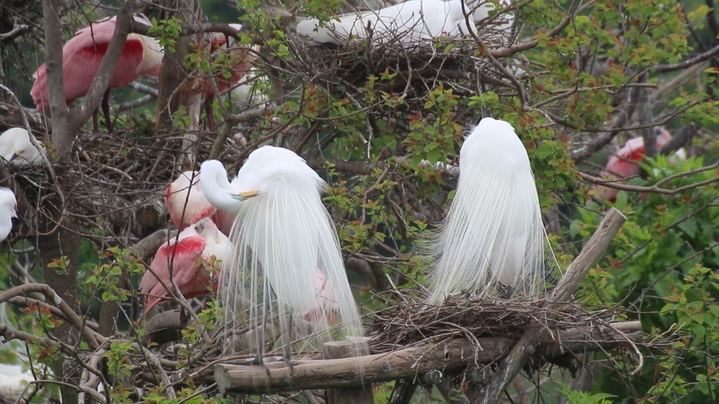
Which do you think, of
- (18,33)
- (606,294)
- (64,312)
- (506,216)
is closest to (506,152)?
(506,216)

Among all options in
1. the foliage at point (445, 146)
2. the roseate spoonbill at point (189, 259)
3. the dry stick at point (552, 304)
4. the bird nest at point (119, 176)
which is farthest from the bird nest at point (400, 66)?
the dry stick at point (552, 304)

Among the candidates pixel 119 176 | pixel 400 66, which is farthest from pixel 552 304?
pixel 119 176

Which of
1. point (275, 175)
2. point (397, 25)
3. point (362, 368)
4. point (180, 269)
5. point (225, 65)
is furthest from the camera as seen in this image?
point (397, 25)

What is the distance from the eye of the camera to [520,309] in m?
3.05

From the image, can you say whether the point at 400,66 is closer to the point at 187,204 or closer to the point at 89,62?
the point at 187,204

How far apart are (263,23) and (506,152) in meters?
1.11

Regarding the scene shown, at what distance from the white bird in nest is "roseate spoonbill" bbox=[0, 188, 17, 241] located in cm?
102

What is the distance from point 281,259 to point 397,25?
1.54m

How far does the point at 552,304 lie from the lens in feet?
10.3

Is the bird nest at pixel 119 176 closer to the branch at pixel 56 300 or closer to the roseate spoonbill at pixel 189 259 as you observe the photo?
the roseate spoonbill at pixel 189 259

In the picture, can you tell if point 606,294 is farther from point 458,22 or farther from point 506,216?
point 458,22

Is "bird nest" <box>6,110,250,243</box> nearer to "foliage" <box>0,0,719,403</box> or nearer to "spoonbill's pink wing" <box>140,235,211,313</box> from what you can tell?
"foliage" <box>0,0,719,403</box>

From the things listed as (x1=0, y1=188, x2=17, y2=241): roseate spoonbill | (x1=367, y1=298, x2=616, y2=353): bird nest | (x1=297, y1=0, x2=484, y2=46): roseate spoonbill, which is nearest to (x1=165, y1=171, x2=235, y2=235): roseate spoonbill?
(x1=0, y1=188, x2=17, y2=241): roseate spoonbill

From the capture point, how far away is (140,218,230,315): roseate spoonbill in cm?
393
